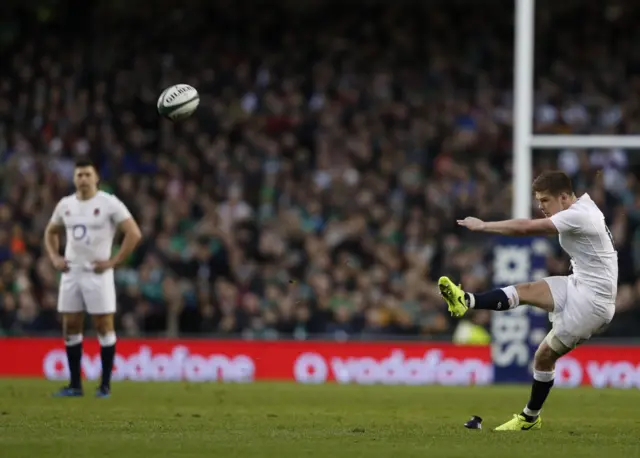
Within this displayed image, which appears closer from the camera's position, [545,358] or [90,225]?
[545,358]

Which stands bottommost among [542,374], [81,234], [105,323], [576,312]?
[542,374]

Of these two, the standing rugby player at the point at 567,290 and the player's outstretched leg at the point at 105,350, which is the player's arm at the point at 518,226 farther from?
the player's outstretched leg at the point at 105,350

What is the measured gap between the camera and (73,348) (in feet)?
45.1

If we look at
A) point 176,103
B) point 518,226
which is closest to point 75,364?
point 176,103

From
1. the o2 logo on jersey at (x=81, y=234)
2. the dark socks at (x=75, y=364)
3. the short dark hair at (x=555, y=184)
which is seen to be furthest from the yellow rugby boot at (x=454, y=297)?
the dark socks at (x=75, y=364)

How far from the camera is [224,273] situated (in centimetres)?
2016

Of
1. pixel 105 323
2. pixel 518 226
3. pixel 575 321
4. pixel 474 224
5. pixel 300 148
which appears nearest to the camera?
pixel 474 224

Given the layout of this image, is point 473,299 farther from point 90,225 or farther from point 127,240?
point 90,225

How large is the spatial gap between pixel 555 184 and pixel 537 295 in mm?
837

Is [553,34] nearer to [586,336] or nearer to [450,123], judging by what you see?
[450,123]

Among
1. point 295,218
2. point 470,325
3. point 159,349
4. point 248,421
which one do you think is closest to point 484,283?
point 470,325

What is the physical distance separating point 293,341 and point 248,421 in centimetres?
699

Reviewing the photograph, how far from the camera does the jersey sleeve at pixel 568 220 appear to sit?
32.2 feet

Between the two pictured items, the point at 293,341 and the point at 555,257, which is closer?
the point at 293,341
